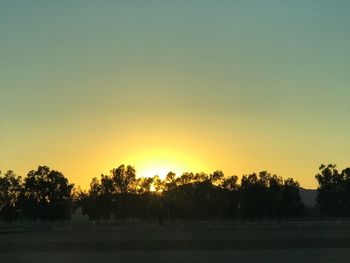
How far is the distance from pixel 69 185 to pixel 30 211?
10.7m

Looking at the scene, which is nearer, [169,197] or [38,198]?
[38,198]

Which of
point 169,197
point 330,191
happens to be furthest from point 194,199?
point 330,191

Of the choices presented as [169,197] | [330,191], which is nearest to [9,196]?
[169,197]

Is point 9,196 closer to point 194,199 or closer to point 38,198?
point 38,198

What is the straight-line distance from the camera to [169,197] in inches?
5733

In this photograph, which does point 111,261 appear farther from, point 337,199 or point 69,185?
point 337,199

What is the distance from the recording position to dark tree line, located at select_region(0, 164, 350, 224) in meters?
132

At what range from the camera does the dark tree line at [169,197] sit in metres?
132

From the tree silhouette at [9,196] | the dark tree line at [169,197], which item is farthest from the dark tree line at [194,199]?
the tree silhouette at [9,196]

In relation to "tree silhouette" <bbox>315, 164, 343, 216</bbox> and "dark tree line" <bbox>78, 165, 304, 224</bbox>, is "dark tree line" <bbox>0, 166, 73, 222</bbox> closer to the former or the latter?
"dark tree line" <bbox>78, 165, 304, 224</bbox>

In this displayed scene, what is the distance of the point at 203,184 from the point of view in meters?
148

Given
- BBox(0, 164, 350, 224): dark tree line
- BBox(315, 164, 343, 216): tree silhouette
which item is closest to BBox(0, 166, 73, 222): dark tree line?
BBox(0, 164, 350, 224): dark tree line

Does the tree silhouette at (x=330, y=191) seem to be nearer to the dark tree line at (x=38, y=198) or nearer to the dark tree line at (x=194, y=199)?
the dark tree line at (x=194, y=199)

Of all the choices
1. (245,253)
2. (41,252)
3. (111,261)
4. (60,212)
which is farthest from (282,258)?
(60,212)
